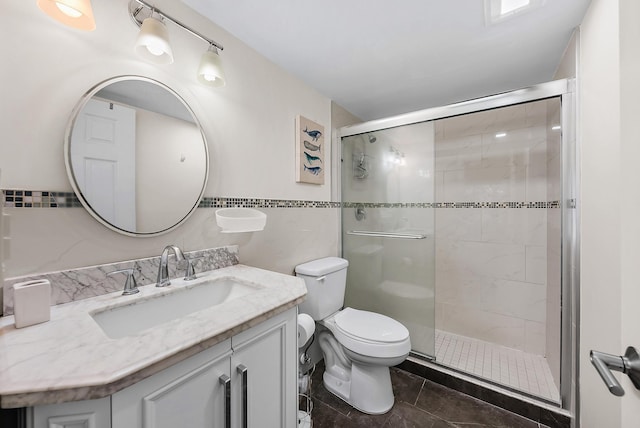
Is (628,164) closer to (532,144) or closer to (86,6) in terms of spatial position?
(86,6)

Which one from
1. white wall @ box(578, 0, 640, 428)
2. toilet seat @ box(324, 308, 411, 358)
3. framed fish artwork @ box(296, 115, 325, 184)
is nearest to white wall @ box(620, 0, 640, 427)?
white wall @ box(578, 0, 640, 428)

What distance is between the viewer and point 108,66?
964 millimetres

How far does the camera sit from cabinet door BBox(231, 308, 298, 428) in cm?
77

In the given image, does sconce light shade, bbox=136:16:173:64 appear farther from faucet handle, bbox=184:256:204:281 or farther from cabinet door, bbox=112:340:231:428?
cabinet door, bbox=112:340:231:428

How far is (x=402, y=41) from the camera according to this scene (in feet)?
4.74

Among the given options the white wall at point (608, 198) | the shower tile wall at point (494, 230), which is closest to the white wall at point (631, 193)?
the white wall at point (608, 198)

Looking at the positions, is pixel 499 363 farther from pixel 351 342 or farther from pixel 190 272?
pixel 190 272

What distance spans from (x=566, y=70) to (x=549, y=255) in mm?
1259

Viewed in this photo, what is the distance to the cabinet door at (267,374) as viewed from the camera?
77cm

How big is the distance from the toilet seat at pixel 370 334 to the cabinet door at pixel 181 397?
3.04ft

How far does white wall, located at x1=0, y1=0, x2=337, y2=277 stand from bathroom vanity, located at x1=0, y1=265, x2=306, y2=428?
221 mm

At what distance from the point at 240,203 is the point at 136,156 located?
1.72 ft

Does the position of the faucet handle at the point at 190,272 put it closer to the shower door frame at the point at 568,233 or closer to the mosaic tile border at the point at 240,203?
the mosaic tile border at the point at 240,203

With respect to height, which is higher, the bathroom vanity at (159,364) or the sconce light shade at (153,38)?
the sconce light shade at (153,38)
